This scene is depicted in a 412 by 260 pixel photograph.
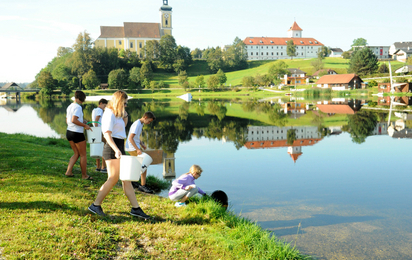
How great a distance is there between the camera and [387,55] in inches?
6171

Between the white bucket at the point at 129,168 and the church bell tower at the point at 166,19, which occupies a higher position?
the church bell tower at the point at 166,19

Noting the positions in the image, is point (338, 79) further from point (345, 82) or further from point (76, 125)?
point (76, 125)

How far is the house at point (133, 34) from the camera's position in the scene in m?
129

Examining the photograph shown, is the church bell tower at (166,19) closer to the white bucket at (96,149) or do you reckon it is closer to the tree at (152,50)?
the tree at (152,50)

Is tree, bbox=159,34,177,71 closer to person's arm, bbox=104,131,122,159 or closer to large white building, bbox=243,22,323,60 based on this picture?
large white building, bbox=243,22,323,60

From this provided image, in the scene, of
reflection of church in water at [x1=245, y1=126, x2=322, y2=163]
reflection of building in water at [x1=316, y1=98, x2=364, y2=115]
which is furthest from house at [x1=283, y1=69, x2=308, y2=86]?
reflection of church in water at [x1=245, y1=126, x2=322, y2=163]

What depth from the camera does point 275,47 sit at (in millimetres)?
152000

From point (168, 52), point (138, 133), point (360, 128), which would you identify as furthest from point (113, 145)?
point (168, 52)

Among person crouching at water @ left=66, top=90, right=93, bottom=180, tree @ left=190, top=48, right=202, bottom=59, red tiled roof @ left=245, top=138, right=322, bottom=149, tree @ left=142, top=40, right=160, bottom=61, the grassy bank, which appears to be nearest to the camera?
the grassy bank

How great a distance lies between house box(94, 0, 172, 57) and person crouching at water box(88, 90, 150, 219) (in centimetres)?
12820

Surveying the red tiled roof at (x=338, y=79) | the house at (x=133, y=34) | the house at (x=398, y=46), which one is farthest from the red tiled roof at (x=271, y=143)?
the house at (x=398, y=46)

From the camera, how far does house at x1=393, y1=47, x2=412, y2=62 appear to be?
13100 cm

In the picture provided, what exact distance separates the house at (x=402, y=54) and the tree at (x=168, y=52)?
88.0m

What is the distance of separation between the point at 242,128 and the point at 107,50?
9611 cm
